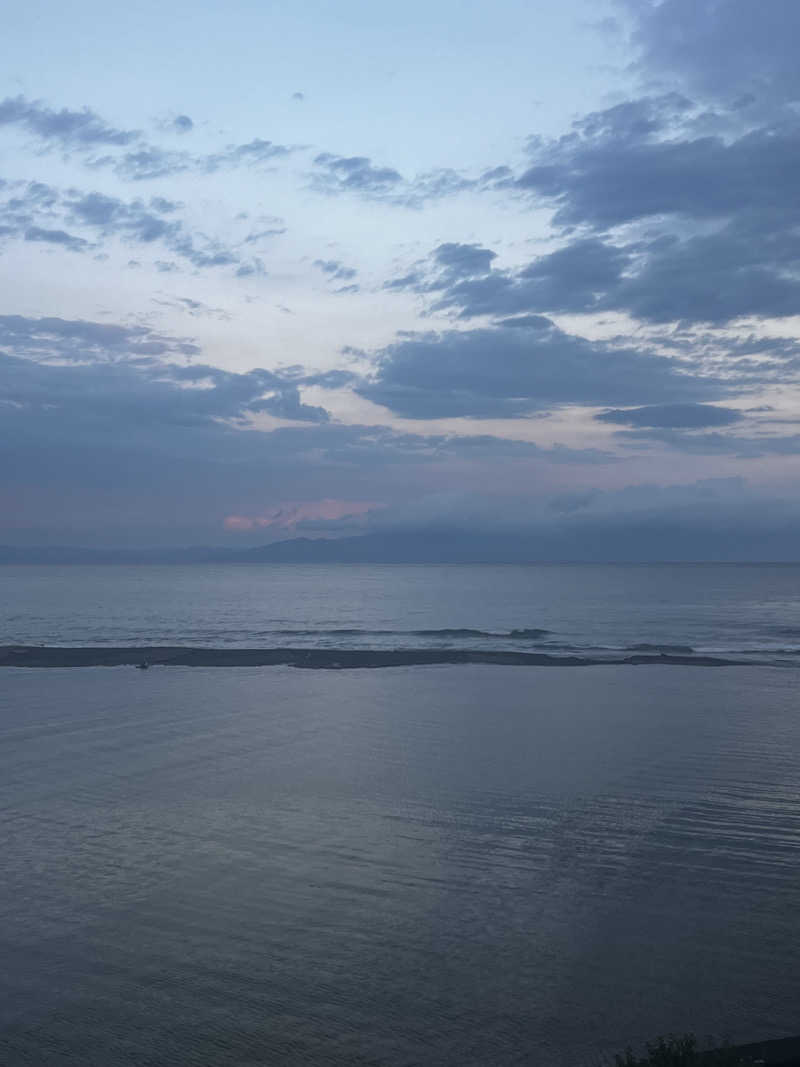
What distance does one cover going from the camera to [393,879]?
50.4 ft

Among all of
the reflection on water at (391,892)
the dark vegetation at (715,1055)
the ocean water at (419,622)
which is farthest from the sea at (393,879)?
the ocean water at (419,622)

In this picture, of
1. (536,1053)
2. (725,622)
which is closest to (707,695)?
(536,1053)

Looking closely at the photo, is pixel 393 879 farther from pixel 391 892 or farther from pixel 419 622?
pixel 419 622

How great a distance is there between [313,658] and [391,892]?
38.1 metres

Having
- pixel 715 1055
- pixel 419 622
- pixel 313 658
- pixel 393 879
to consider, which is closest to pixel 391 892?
pixel 393 879

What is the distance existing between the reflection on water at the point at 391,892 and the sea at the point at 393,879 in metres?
0.05

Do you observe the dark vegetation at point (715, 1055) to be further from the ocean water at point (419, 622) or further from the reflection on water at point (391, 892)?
the ocean water at point (419, 622)

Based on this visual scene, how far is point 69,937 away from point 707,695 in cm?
3045

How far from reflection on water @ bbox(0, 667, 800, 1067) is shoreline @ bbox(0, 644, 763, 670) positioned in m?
20.7

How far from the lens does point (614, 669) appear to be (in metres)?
47.7

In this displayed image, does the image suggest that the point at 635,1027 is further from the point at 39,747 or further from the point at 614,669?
the point at 614,669

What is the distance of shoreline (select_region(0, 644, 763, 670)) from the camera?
49906 mm

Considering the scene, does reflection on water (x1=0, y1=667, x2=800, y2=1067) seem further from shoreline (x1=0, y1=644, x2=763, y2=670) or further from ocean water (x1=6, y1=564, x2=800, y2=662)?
ocean water (x1=6, y1=564, x2=800, y2=662)

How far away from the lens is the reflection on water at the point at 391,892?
35.3 ft
